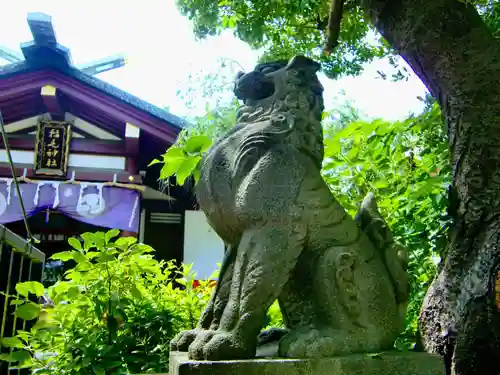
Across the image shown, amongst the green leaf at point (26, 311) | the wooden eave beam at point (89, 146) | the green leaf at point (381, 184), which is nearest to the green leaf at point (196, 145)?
the green leaf at point (26, 311)

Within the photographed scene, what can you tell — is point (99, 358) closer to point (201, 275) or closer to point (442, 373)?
point (442, 373)

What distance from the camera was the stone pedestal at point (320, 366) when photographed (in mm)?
1452

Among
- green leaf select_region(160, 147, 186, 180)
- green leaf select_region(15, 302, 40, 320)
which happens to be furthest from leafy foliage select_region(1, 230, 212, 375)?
green leaf select_region(160, 147, 186, 180)

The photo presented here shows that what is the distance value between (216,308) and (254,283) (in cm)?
30

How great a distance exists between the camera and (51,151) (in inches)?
354

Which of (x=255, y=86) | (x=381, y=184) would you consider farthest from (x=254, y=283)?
(x=381, y=184)

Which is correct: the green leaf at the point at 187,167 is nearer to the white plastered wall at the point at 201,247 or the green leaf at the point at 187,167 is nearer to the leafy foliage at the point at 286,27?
the leafy foliage at the point at 286,27

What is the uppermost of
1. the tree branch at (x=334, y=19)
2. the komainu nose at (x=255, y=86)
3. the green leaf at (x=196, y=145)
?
the tree branch at (x=334, y=19)

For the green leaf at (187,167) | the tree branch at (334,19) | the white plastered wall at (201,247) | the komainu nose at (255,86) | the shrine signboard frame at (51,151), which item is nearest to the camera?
the komainu nose at (255,86)

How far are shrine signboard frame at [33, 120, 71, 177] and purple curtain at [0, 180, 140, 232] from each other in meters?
0.29

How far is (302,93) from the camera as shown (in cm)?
198

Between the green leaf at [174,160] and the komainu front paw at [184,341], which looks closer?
the komainu front paw at [184,341]

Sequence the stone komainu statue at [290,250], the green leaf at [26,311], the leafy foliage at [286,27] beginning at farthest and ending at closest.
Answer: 1. the leafy foliage at [286,27]
2. the green leaf at [26,311]
3. the stone komainu statue at [290,250]

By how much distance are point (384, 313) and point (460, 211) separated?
1.87 ft
